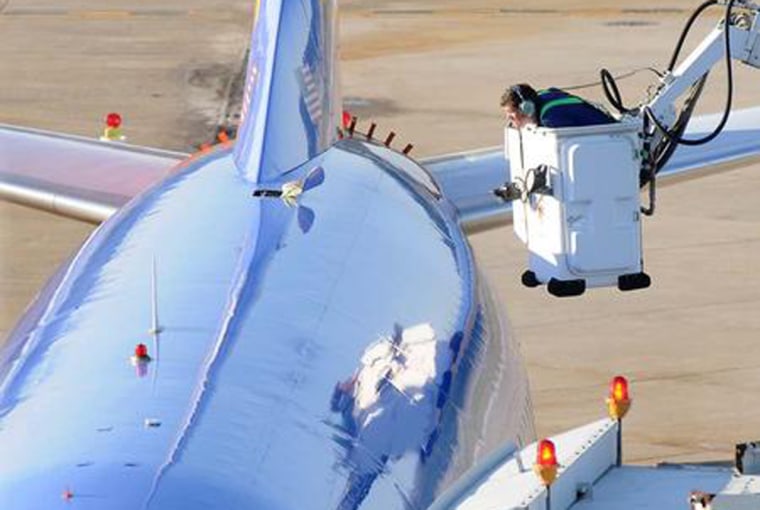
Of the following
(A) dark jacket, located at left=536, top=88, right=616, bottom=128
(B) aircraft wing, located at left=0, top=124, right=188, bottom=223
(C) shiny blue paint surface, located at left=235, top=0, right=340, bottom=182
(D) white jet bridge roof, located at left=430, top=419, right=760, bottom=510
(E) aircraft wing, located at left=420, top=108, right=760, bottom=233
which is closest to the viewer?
(D) white jet bridge roof, located at left=430, top=419, right=760, bottom=510

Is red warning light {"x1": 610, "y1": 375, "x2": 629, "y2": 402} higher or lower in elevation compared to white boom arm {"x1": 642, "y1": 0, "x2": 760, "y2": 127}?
lower

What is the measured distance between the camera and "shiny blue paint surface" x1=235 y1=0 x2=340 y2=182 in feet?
60.6

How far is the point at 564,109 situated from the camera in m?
18.0

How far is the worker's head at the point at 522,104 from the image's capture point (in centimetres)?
1791

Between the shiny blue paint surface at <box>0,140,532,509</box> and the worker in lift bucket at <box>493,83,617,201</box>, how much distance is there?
3.24 feet

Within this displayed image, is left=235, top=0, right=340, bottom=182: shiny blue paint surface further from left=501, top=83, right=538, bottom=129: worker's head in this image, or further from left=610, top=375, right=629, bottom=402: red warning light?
left=610, top=375, right=629, bottom=402: red warning light

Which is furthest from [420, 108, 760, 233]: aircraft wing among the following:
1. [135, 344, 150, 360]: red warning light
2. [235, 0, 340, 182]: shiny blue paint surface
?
[135, 344, 150, 360]: red warning light

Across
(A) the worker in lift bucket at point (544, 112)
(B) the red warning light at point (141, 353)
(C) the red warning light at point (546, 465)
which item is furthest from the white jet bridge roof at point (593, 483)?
(A) the worker in lift bucket at point (544, 112)

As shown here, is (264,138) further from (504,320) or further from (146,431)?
(146,431)

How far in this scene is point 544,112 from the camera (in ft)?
59.0

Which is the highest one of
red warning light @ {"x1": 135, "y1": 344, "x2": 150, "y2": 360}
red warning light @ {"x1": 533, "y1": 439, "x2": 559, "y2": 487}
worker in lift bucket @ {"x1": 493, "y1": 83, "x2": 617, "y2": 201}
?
worker in lift bucket @ {"x1": 493, "y1": 83, "x2": 617, "y2": 201}

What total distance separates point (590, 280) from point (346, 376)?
14.9 ft

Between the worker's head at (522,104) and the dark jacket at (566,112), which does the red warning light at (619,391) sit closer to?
the dark jacket at (566,112)

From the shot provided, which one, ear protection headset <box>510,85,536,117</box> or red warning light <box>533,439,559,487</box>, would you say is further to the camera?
ear protection headset <box>510,85,536,117</box>
